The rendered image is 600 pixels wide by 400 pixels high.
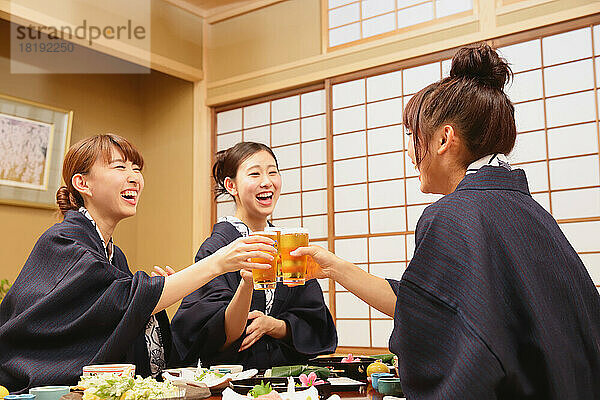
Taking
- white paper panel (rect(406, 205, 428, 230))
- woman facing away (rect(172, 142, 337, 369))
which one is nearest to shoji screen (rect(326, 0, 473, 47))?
white paper panel (rect(406, 205, 428, 230))

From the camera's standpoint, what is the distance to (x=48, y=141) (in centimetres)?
511

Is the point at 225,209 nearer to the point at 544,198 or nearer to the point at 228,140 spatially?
the point at 228,140

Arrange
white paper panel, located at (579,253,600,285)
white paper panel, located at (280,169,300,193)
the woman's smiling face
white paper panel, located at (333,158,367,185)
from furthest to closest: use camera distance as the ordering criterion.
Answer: white paper panel, located at (280,169,300,193) < white paper panel, located at (333,158,367,185) < white paper panel, located at (579,253,600,285) < the woman's smiling face

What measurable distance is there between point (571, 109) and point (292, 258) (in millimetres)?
2857

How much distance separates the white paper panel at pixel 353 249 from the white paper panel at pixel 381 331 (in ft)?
1.56

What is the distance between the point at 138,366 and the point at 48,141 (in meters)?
3.60

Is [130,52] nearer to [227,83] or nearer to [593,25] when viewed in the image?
[227,83]

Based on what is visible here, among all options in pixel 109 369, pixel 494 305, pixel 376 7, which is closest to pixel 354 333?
pixel 376 7

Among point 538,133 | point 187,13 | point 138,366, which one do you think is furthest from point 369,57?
point 138,366

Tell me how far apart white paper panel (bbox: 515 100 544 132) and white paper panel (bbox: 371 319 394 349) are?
163 cm

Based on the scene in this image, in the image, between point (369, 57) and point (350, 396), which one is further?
point (369, 57)

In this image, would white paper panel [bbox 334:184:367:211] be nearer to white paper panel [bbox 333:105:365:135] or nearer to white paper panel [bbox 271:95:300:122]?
white paper panel [bbox 333:105:365:135]

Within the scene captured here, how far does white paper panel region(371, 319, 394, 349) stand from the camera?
4438 mm

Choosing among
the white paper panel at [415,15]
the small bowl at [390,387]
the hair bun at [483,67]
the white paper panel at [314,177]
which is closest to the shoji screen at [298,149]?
the white paper panel at [314,177]
